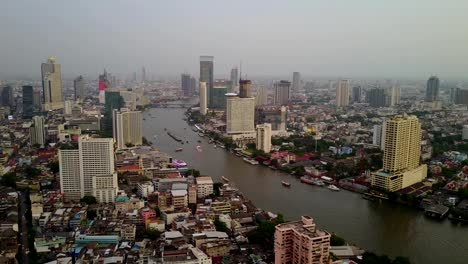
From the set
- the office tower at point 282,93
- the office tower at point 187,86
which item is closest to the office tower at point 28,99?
the office tower at point 282,93

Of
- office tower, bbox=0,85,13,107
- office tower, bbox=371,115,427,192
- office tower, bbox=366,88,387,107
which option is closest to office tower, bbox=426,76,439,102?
Answer: office tower, bbox=366,88,387,107

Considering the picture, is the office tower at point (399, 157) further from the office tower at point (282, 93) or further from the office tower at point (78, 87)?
the office tower at point (78, 87)

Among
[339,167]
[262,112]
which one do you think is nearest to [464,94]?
[262,112]

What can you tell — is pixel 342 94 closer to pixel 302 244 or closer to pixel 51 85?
pixel 51 85

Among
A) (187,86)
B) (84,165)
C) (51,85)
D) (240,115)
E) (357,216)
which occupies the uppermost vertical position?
(51,85)

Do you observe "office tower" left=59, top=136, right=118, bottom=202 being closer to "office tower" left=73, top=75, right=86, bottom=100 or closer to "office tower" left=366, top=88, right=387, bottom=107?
"office tower" left=73, top=75, right=86, bottom=100

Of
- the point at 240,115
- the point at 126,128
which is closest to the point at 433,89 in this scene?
the point at 240,115

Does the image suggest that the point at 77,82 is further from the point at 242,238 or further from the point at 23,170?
the point at 242,238
